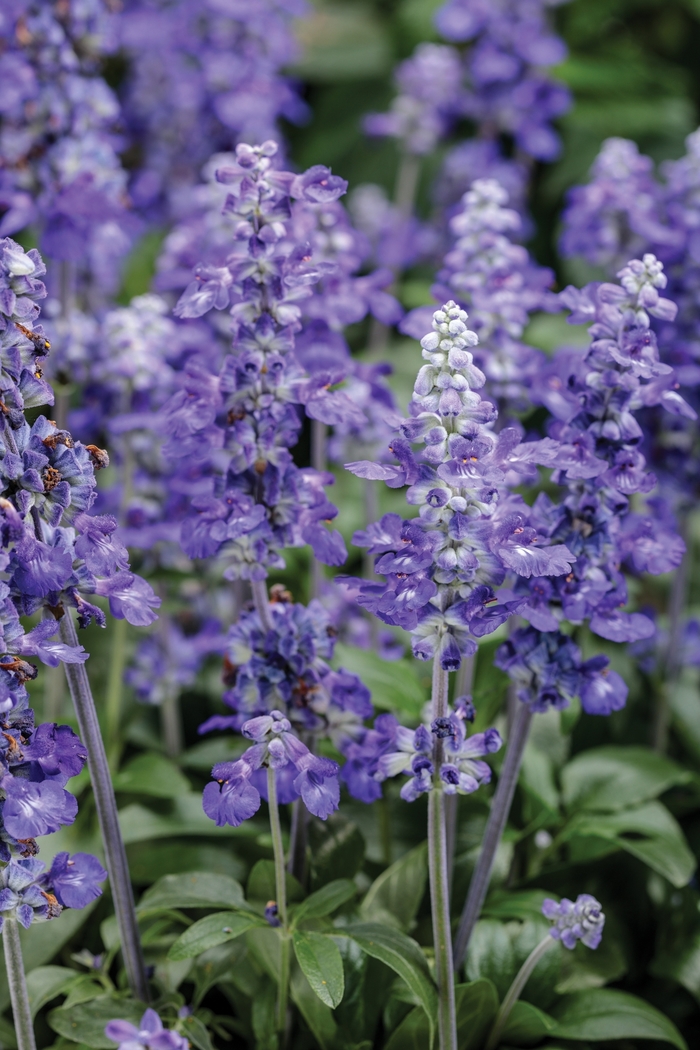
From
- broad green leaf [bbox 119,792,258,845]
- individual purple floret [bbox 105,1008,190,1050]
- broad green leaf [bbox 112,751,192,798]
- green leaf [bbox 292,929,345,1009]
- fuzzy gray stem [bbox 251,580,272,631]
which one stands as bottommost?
broad green leaf [bbox 119,792,258,845]

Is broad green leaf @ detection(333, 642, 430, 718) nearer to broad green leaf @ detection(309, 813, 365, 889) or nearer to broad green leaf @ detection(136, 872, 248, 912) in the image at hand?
broad green leaf @ detection(309, 813, 365, 889)

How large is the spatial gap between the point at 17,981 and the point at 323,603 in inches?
46.4

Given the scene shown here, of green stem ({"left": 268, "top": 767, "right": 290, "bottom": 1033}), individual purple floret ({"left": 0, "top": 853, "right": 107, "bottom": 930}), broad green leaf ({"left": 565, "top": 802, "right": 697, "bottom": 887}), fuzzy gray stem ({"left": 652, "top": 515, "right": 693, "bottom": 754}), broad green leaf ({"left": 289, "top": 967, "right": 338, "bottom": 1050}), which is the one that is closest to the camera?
individual purple floret ({"left": 0, "top": 853, "right": 107, "bottom": 930})

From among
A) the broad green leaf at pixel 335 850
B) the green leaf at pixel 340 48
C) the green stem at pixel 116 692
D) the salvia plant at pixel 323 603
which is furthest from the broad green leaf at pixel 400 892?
the green leaf at pixel 340 48

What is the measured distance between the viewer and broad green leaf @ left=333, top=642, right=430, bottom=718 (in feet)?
8.39

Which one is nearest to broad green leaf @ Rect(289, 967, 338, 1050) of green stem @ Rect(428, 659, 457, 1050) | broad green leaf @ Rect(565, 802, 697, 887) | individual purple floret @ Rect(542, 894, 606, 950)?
green stem @ Rect(428, 659, 457, 1050)

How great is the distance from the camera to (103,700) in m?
3.19

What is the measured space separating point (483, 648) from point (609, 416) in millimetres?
870

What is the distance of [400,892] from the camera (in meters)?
2.46

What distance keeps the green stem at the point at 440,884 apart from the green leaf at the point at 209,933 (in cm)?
34

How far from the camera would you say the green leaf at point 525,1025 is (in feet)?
7.16

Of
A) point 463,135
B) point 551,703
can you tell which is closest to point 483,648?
point 551,703

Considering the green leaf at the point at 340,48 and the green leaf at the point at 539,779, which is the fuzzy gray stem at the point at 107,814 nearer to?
the green leaf at the point at 539,779

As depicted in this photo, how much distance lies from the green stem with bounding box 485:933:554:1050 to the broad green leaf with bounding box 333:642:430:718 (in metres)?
0.61
